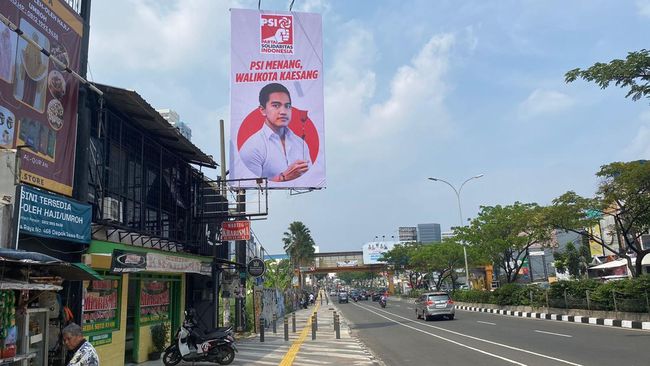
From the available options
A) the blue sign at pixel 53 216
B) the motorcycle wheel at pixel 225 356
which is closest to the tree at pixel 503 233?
the motorcycle wheel at pixel 225 356

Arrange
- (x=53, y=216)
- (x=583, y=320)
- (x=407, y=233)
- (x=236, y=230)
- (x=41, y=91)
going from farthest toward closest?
(x=407, y=233) → (x=583, y=320) → (x=236, y=230) → (x=41, y=91) → (x=53, y=216)

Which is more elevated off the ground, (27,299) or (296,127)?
(296,127)

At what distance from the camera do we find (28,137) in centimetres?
943

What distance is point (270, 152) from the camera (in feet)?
80.5

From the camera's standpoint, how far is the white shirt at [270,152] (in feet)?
79.9

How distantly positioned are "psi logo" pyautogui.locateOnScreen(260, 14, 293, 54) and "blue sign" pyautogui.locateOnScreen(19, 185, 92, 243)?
53.2 feet

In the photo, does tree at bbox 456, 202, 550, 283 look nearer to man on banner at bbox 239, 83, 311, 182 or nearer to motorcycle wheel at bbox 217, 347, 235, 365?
man on banner at bbox 239, 83, 311, 182

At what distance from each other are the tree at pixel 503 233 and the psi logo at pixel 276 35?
1794 centimetres

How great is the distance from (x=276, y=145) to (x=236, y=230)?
7485 mm

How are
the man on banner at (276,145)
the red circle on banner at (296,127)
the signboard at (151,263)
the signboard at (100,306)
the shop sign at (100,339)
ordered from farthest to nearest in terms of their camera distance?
the red circle on banner at (296,127) → the man on banner at (276,145) → the shop sign at (100,339) → the signboard at (100,306) → the signboard at (151,263)

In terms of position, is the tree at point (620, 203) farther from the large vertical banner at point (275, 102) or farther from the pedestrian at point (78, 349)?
the pedestrian at point (78, 349)

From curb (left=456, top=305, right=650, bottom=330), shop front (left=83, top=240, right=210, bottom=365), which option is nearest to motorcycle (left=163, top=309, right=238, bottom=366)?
shop front (left=83, top=240, right=210, bottom=365)

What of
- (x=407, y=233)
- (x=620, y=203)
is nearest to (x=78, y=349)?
(x=620, y=203)

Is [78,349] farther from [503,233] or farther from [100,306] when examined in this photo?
[503,233]
